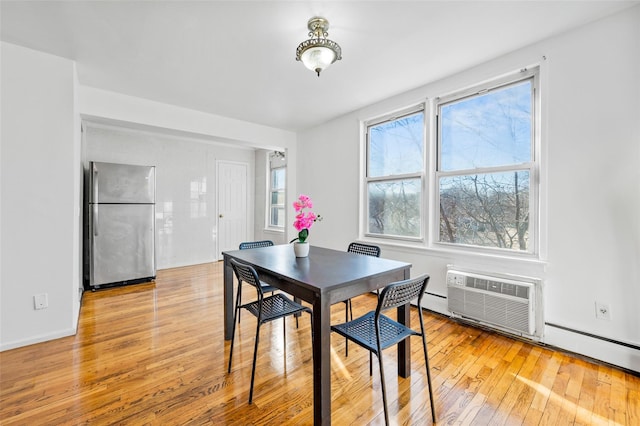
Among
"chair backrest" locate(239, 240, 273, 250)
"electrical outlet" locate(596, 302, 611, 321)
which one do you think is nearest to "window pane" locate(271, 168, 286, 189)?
"chair backrest" locate(239, 240, 273, 250)

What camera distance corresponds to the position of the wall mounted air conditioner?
2336 millimetres

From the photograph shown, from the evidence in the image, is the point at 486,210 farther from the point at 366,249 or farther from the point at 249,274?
the point at 249,274

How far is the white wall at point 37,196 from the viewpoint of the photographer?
7.73 feet

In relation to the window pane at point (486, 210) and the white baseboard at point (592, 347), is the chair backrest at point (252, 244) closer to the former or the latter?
the window pane at point (486, 210)

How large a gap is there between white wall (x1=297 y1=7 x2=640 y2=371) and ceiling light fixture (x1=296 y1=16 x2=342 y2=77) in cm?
164

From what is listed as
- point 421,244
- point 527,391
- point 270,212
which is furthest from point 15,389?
point 270,212

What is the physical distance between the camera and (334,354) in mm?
2238

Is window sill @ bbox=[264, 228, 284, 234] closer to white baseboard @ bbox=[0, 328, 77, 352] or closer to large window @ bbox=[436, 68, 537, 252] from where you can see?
large window @ bbox=[436, 68, 537, 252]

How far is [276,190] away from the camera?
5969 millimetres

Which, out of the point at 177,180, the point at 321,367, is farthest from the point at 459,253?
the point at 177,180

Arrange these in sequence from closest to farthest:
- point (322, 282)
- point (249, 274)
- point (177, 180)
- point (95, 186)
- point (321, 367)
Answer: point (321, 367), point (322, 282), point (249, 274), point (95, 186), point (177, 180)

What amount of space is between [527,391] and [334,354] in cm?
128

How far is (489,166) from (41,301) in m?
4.31

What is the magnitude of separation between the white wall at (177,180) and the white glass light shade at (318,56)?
3.42 m
